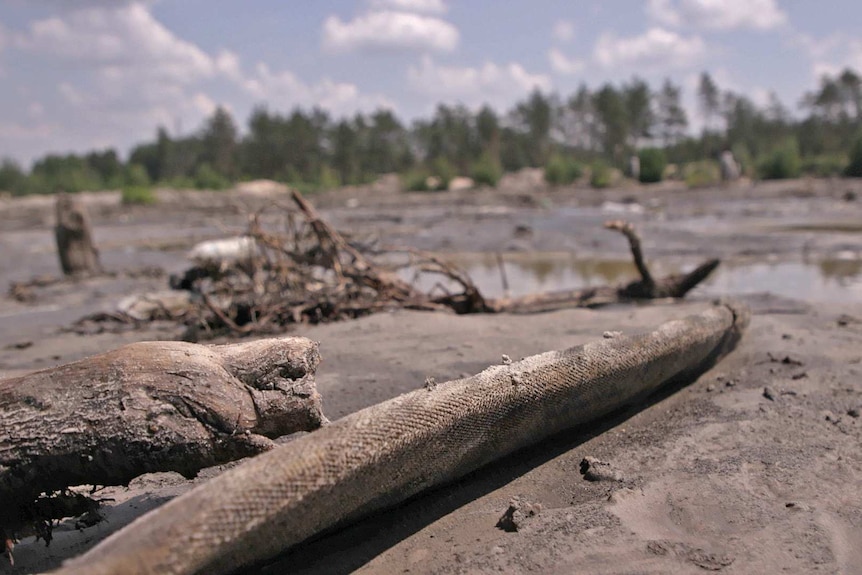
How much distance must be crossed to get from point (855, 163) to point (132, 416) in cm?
3391

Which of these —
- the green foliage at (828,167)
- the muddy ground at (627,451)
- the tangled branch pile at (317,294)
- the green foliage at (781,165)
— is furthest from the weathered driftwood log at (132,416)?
the green foliage at (781,165)

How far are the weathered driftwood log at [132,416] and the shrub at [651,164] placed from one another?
3691 centimetres

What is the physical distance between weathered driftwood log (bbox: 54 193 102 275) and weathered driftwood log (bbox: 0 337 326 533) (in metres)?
9.15

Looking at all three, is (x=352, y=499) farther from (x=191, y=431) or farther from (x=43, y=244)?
(x=43, y=244)

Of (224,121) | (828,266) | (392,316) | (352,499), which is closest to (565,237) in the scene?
(828,266)

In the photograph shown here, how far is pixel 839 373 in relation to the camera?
432 cm

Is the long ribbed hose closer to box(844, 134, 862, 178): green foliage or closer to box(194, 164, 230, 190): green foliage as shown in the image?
box(844, 134, 862, 178): green foliage

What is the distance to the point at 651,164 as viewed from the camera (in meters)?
36.8

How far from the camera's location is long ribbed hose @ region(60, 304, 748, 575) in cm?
187

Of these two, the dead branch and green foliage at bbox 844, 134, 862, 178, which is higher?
green foliage at bbox 844, 134, 862, 178

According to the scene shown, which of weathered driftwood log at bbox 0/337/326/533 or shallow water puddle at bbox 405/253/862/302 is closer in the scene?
weathered driftwood log at bbox 0/337/326/533

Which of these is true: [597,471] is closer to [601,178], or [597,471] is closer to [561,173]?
[601,178]

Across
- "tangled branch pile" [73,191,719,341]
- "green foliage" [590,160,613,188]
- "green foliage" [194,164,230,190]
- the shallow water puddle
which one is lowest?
the shallow water puddle

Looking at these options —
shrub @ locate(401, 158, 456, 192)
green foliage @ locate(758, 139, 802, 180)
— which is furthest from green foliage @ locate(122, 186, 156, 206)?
green foliage @ locate(758, 139, 802, 180)
